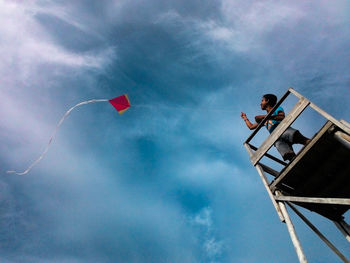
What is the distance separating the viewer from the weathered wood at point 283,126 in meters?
5.27

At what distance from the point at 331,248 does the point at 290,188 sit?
149 cm

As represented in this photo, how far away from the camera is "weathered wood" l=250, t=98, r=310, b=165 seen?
5.27m

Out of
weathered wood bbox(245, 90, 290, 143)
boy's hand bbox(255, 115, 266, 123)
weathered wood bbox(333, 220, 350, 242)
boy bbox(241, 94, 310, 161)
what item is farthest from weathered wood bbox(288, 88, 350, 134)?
weathered wood bbox(333, 220, 350, 242)

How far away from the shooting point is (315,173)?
543 centimetres

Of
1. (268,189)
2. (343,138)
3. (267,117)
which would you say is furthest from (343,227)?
(267,117)

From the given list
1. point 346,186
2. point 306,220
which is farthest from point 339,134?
point 306,220

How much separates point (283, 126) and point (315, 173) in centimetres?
124

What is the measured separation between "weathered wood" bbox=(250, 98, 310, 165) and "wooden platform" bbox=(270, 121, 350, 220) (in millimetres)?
626

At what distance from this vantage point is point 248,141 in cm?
692

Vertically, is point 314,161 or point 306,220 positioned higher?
point 314,161

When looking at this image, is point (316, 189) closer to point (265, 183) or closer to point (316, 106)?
point (265, 183)

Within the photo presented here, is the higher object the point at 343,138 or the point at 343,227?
the point at 343,138

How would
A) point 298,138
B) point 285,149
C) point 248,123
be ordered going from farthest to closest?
point 248,123 → point 285,149 → point 298,138

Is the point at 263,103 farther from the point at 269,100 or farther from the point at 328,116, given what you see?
the point at 328,116
